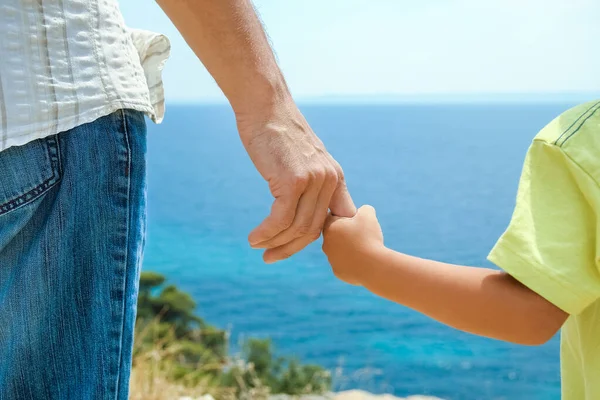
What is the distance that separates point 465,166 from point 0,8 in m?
21.8

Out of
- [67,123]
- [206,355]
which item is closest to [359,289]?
[206,355]

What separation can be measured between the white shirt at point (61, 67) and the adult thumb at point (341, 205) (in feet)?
1.30

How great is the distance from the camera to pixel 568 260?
2.67 ft

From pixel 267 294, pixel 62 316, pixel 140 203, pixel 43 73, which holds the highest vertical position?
pixel 43 73

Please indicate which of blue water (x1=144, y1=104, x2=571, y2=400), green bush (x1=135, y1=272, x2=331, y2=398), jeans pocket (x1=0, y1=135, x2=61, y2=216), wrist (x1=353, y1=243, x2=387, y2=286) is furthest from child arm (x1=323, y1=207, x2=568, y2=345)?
green bush (x1=135, y1=272, x2=331, y2=398)

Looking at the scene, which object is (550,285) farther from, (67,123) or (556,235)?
(67,123)

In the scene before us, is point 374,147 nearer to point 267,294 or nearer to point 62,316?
point 267,294

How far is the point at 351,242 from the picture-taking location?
1070mm

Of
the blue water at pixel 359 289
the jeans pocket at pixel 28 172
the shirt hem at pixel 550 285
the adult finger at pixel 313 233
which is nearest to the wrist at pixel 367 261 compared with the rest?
the adult finger at pixel 313 233

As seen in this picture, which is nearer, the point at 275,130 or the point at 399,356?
the point at 275,130

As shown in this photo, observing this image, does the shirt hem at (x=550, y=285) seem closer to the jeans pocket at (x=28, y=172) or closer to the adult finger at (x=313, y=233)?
the adult finger at (x=313, y=233)

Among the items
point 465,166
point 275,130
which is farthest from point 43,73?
point 465,166

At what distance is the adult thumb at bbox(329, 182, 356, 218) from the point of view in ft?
3.78

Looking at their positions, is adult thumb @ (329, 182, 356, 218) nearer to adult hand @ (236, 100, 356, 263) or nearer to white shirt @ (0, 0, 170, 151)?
adult hand @ (236, 100, 356, 263)
